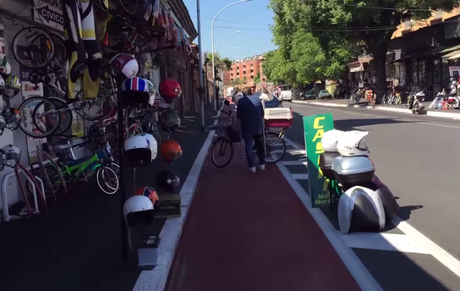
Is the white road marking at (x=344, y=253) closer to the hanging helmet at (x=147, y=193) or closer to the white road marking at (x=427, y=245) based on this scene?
the white road marking at (x=427, y=245)

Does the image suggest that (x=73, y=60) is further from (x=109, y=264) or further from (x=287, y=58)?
(x=287, y=58)

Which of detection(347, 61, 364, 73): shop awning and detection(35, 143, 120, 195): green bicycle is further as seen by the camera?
detection(347, 61, 364, 73): shop awning

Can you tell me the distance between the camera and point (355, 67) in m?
58.8

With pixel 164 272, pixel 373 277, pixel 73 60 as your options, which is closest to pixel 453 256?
pixel 373 277

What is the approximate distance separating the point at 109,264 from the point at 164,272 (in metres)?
0.64

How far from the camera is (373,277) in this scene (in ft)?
15.4

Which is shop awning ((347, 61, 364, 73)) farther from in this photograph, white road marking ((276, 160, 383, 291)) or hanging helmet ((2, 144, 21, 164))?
hanging helmet ((2, 144, 21, 164))

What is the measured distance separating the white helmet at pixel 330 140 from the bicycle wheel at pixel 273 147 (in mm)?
4703

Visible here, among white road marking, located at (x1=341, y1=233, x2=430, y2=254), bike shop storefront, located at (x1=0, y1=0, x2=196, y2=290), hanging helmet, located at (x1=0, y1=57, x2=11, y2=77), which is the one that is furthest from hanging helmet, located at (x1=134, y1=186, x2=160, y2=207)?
hanging helmet, located at (x1=0, y1=57, x2=11, y2=77)

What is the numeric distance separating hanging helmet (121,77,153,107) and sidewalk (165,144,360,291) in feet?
5.70

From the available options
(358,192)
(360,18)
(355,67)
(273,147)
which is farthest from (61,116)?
(355,67)

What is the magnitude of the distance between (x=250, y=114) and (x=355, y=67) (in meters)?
51.3

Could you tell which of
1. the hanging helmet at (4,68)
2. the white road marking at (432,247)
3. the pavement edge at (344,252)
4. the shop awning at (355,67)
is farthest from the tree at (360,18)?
the hanging helmet at (4,68)

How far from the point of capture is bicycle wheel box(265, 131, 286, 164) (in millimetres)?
11578
